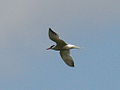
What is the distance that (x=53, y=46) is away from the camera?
55.7 meters

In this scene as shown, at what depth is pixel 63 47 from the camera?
55250 mm

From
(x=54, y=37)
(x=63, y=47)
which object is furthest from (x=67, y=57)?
(x=54, y=37)

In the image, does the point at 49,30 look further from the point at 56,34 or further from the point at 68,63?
the point at 68,63

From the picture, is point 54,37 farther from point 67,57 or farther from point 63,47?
point 67,57

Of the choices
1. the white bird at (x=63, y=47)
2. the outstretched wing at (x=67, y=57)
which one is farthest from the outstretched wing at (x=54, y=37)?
the outstretched wing at (x=67, y=57)

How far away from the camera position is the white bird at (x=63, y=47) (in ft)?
176

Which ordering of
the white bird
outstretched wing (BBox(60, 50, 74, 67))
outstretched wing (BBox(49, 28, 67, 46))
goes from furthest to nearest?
outstretched wing (BBox(60, 50, 74, 67)), the white bird, outstretched wing (BBox(49, 28, 67, 46))

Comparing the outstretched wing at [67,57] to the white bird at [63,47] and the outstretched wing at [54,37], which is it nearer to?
the white bird at [63,47]

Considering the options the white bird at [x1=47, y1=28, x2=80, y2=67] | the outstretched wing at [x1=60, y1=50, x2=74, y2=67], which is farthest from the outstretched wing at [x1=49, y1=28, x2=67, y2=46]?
the outstretched wing at [x1=60, y1=50, x2=74, y2=67]

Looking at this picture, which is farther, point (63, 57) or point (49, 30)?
point (63, 57)

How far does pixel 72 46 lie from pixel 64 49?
116 centimetres

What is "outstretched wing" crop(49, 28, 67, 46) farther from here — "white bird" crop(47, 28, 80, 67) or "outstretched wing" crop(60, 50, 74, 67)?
"outstretched wing" crop(60, 50, 74, 67)

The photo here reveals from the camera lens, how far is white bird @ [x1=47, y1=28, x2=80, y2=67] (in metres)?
53.7

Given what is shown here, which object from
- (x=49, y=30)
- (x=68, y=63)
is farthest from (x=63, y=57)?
(x=49, y=30)
